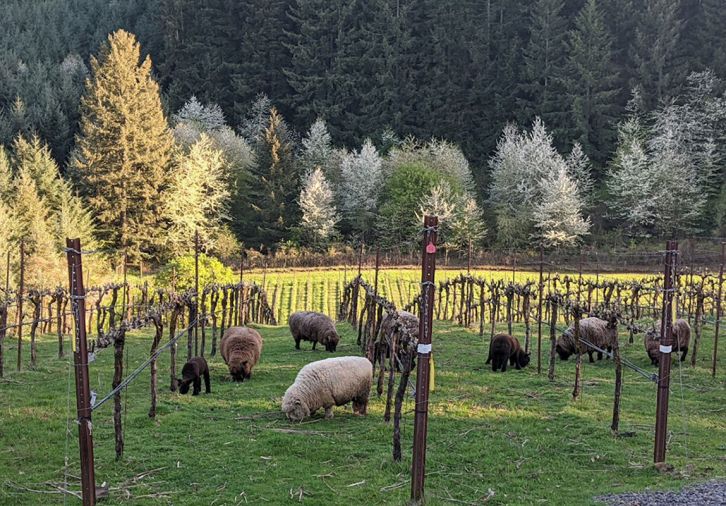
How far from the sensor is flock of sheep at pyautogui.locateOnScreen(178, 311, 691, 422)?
14664mm

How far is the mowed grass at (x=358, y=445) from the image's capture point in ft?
34.8

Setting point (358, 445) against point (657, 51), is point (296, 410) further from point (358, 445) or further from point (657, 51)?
point (657, 51)

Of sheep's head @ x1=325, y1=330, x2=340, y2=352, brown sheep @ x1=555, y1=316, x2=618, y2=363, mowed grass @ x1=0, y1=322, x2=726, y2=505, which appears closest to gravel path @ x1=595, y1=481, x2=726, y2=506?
mowed grass @ x1=0, y1=322, x2=726, y2=505

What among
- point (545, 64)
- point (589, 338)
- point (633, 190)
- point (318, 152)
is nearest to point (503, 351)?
point (589, 338)

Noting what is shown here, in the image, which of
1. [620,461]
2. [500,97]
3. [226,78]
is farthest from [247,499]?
[226,78]

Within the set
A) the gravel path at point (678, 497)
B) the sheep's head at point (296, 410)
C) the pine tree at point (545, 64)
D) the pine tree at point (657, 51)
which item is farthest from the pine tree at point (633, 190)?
the gravel path at point (678, 497)

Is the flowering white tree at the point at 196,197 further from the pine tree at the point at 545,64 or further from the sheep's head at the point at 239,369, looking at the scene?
the sheep's head at the point at 239,369

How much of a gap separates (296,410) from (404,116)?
6421 centimetres

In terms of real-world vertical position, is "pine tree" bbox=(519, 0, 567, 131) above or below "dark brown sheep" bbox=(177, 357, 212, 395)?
above

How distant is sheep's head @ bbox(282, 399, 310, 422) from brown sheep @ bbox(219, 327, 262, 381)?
452 centimetres

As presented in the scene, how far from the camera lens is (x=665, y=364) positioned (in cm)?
1202

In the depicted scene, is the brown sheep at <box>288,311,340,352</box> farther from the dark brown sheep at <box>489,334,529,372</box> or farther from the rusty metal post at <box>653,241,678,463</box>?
the rusty metal post at <box>653,241,678,463</box>

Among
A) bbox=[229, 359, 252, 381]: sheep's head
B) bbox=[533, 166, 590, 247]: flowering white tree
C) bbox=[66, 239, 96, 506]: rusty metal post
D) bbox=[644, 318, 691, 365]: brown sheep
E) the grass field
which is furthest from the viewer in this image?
bbox=[533, 166, 590, 247]: flowering white tree

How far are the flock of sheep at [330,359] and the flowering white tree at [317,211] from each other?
35333mm
